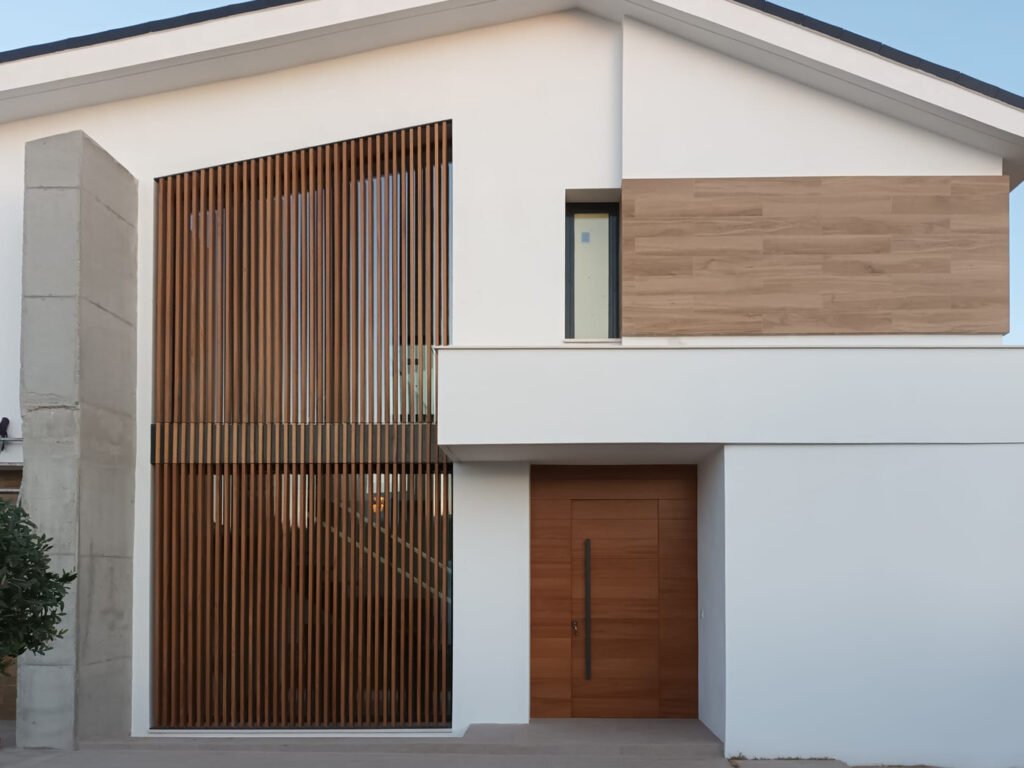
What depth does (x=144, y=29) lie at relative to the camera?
10.2 meters

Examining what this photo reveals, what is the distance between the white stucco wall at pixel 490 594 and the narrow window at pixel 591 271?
1.73 metres

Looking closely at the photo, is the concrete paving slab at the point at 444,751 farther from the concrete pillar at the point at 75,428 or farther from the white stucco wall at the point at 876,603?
the white stucco wall at the point at 876,603

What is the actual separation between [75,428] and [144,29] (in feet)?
13.3

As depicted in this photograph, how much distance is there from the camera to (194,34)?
33.3ft

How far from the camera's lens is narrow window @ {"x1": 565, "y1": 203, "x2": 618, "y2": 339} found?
10.9m

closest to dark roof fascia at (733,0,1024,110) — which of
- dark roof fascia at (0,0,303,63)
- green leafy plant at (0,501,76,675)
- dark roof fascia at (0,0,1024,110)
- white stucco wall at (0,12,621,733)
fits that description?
dark roof fascia at (0,0,1024,110)

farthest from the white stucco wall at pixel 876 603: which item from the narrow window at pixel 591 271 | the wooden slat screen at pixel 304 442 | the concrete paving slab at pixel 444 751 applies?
the wooden slat screen at pixel 304 442

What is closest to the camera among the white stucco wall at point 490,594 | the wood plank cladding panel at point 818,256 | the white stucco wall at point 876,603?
the white stucco wall at point 876,603

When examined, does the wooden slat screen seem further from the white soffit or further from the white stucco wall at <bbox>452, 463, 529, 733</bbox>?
the white soffit

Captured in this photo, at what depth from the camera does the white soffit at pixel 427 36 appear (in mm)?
9719

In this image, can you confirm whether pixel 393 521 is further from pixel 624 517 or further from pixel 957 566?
pixel 957 566

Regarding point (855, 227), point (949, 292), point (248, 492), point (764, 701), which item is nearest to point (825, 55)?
point (855, 227)

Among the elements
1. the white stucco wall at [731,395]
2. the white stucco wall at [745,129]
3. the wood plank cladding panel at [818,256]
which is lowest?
the white stucco wall at [731,395]

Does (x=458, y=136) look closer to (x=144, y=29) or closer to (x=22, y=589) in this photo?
(x=144, y=29)
